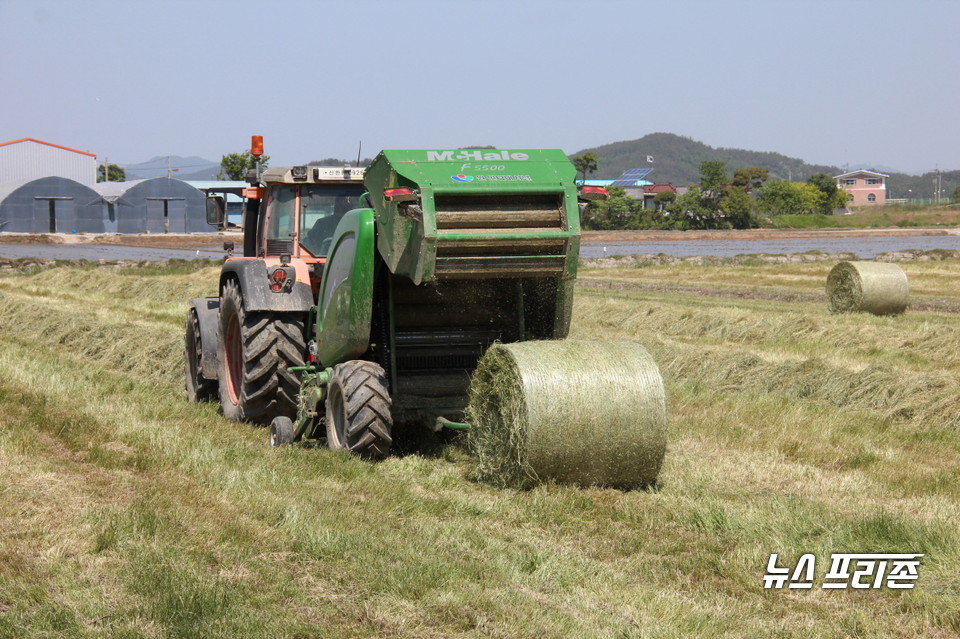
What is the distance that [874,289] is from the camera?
1900cm

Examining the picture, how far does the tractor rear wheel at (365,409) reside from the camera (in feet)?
25.7

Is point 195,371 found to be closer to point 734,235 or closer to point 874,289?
point 874,289

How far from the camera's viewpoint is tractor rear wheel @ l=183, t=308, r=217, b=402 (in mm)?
11461

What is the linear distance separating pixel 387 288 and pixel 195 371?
4.25 m

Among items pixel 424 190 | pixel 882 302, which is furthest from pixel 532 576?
pixel 882 302

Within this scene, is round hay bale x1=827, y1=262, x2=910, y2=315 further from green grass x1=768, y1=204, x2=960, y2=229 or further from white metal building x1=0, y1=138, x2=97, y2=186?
white metal building x1=0, y1=138, x2=97, y2=186

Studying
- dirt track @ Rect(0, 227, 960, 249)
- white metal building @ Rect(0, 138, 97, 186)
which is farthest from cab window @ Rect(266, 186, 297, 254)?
white metal building @ Rect(0, 138, 97, 186)

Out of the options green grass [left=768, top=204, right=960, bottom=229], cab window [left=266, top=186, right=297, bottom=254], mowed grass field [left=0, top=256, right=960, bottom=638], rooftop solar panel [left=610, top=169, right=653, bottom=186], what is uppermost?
rooftop solar panel [left=610, top=169, right=653, bottom=186]

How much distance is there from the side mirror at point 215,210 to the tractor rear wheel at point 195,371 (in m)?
0.99

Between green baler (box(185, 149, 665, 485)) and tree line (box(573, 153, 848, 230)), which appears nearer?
green baler (box(185, 149, 665, 485))

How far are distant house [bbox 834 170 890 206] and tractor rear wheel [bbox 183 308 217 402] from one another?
18900 cm

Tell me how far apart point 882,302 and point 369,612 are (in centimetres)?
1623

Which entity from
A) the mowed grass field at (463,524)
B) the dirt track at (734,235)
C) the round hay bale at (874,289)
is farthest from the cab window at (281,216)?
the dirt track at (734,235)

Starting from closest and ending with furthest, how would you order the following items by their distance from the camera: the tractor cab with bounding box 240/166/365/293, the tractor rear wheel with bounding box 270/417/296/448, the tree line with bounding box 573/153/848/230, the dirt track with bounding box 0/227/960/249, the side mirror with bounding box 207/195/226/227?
the tractor rear wheel with bounding box 270/417/296/448 → the tractor cab with bounding box 240/166/365/293 → the side mirror with bounding box 207/195/226/227 → the dirt track with bounding box 0/227/960/249 → the tree line with bounding box 573/153/848/230
